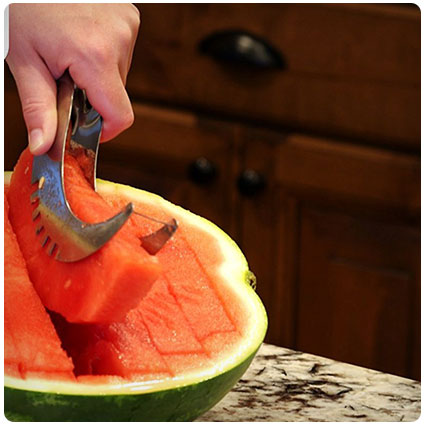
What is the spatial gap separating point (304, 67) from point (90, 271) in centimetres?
109

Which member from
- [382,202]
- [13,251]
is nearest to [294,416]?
[13,251]

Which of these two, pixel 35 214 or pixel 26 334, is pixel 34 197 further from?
pixel 26 334

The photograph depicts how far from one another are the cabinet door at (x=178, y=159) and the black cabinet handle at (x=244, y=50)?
14cm

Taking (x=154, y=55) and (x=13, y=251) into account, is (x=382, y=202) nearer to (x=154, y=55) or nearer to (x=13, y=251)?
(x=154, y=55)

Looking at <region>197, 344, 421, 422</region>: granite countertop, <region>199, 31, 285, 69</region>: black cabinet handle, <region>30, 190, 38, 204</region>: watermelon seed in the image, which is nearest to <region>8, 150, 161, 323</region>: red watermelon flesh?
<region>30, 190, 38, 204</region>: watermelon seed

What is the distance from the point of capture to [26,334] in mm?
901

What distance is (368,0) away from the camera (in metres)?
1.79

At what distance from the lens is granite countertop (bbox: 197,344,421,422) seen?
1000 millimetres

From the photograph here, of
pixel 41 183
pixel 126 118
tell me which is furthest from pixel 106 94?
pixel 41 183

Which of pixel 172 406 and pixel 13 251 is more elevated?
pixel 13 251

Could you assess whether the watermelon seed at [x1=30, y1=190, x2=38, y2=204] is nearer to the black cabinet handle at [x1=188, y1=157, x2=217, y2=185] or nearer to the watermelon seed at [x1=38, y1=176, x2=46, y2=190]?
the watermelon seed at [x1=38, y1=176, x2=46, y2=190]

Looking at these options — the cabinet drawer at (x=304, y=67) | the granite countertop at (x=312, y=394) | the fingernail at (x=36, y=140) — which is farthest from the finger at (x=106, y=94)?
the cabinet drawer at (x=304, y=67)

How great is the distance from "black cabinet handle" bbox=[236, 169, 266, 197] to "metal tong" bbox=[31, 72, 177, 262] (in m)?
0.94

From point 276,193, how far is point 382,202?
0.72 ft
